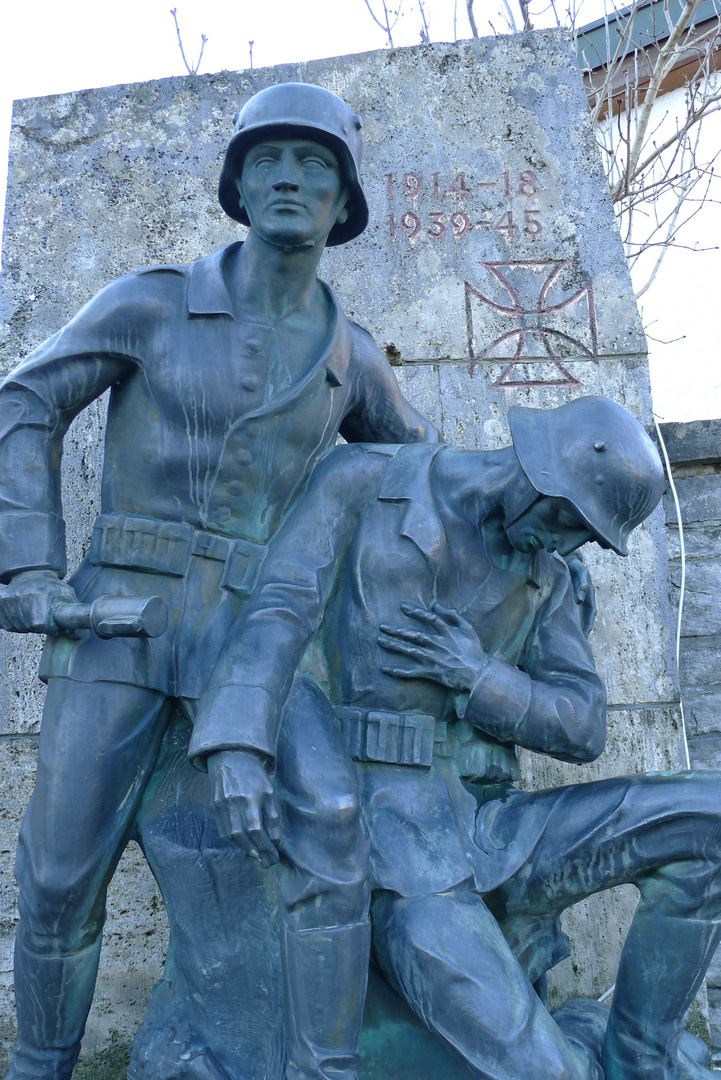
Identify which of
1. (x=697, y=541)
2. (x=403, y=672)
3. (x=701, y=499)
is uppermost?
(x=701, y=499)

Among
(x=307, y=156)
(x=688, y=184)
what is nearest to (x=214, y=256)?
(x=307, y=156)

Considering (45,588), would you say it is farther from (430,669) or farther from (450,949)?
(450,949)

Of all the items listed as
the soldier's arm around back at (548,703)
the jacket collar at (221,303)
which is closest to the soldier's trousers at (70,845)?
the soldier's arm around back at (548,703)

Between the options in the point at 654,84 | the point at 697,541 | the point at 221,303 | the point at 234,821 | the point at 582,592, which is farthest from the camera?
the point at 654,84

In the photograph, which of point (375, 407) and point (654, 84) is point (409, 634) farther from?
point (654, 84)

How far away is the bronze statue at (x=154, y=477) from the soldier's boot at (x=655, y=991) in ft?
3.73

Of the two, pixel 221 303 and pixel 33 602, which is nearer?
pixel 33 602

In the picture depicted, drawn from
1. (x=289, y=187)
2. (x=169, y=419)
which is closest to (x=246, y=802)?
(x=169, y=419)

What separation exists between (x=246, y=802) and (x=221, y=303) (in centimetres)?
122

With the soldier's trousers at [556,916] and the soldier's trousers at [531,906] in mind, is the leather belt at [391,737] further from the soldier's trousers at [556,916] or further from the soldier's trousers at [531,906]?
the soldier's trousers at [556,916]

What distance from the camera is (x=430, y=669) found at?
99.8 inches

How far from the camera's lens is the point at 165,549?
2.65m

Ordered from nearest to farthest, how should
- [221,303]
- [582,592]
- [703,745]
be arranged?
[221,303]
[582,592]
[703,745]

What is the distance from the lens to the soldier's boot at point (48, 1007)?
2.54 meters
